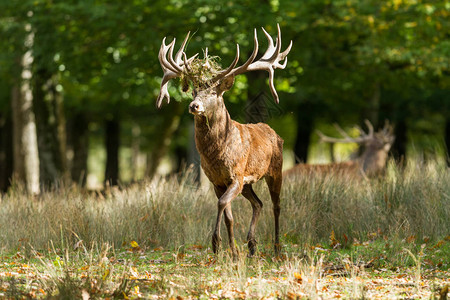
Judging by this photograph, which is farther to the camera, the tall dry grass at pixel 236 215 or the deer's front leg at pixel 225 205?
the tall dry grass at pixel 236 215

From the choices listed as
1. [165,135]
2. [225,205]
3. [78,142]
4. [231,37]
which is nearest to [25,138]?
[165,135]

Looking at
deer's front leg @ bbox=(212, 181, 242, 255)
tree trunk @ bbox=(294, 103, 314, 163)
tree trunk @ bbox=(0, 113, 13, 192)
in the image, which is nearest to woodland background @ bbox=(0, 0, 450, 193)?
tree trunk @ bbox=(294, 103, 314, 163)

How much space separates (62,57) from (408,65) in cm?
817

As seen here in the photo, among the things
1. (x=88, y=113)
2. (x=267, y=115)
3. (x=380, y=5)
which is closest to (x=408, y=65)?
(x=380, y=5)

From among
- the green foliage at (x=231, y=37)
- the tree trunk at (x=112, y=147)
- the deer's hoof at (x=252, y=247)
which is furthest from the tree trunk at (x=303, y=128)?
the deer's hoof at (x=252, y=247)

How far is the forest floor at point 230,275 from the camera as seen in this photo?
4.94m

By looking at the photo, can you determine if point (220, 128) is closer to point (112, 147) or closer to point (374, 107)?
point (374, 107)

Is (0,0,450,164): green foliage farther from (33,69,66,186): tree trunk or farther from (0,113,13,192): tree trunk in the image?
(0,113,13,192): tree trunk

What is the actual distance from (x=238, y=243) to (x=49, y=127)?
8407 mm

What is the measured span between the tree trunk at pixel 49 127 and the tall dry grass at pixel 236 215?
5609 mm

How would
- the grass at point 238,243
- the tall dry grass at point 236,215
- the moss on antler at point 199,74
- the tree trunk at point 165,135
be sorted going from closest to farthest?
the grass at point 238,243, the moss on antler at point 199,74, the tall dry grass at point 236,215, the tree trunk at point 165,135

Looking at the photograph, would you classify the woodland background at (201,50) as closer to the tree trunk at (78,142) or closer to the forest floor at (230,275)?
the forest floor at (230,275)

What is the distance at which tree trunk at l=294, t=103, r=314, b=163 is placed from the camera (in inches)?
758

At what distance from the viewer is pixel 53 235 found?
24.5 feet
